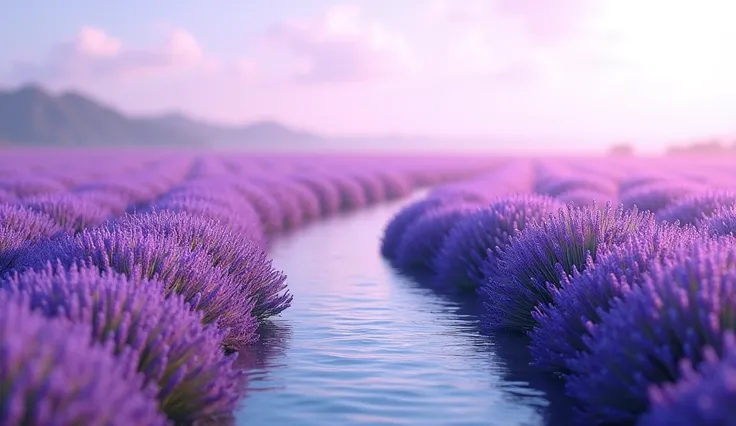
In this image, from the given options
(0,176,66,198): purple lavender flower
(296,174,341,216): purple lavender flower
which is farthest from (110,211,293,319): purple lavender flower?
(296,174,341,216): purple lavender flower

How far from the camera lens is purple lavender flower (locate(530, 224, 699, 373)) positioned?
20.5ft

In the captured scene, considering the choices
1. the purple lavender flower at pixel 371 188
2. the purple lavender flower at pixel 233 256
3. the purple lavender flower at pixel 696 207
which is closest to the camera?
the purple lavender flower at pixel 233 256

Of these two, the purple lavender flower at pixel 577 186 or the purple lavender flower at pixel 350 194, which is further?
the purple lavender flower at pixel 350 194

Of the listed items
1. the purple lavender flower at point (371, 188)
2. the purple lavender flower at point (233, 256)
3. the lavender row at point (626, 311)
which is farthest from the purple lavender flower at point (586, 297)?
the purple lavender flower at point (371, 188)

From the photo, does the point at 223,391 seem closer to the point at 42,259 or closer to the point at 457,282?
the point at 42,259

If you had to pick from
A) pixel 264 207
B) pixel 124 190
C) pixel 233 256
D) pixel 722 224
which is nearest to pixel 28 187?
pixel 124 190

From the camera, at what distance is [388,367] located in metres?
7.31

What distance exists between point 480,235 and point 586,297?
515 cm

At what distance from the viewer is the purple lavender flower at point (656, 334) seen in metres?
4.85

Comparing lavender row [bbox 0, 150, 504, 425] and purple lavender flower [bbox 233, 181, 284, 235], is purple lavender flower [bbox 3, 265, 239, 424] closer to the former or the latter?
lavender row [bbox 0, 150, 504, 425]

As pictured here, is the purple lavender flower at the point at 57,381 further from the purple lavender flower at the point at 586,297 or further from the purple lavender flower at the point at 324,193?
→ the purple lavender flower at the point at 324,193

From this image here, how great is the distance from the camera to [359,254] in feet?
53.5

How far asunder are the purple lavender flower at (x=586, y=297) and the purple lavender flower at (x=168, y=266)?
239cm

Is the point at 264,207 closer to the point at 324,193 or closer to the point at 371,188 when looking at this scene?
the point at 324,193
